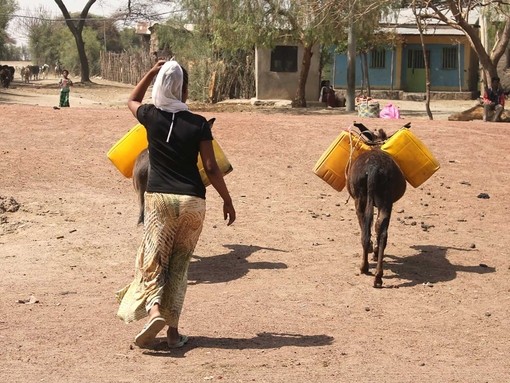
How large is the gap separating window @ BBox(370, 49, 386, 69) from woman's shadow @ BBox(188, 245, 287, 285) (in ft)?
110

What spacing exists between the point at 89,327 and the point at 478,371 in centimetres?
273

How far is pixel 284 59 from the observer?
3416 cm

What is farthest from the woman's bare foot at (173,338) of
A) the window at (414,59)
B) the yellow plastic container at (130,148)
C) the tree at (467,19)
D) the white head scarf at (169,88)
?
the window at (414,59)

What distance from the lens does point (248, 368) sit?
6059 mm

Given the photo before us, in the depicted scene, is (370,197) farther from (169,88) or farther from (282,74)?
(282,74)

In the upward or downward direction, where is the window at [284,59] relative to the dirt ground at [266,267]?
upward

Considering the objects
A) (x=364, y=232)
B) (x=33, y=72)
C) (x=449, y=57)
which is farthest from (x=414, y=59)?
(x=364, y=232)

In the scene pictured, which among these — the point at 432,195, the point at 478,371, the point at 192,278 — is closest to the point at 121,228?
the point at 192,278

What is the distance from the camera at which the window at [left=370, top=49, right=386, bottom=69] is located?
42656mm

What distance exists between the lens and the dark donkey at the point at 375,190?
891cm

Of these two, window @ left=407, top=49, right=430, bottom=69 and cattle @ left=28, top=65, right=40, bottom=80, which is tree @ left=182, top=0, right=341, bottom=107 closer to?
window @ left=407, top=49, right=430, bottom=69

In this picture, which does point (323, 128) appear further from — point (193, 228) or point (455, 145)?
point (193, 228)

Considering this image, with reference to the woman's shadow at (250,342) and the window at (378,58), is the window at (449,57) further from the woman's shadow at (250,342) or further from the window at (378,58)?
the woman's shadow at (250,342)

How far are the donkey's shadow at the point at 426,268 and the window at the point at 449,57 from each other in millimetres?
33115
